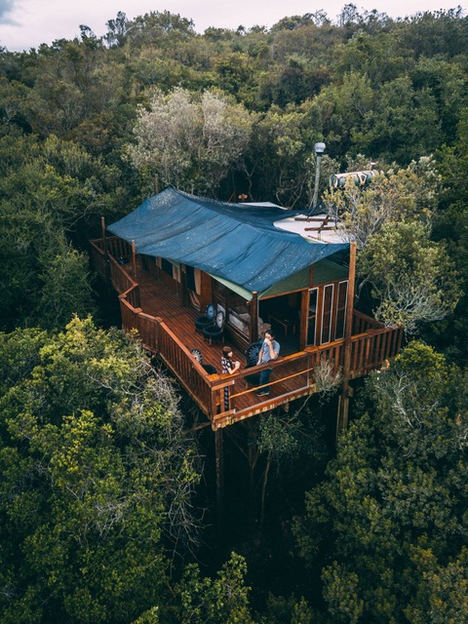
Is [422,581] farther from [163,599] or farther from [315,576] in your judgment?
[163,599]

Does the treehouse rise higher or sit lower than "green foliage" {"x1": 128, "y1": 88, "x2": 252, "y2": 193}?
lower

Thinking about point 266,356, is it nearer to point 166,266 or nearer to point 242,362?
point 242,362

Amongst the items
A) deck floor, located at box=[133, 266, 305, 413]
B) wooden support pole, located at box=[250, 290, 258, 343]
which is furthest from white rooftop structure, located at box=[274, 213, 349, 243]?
deck floor, located at box=[133, 266, 305, 413]

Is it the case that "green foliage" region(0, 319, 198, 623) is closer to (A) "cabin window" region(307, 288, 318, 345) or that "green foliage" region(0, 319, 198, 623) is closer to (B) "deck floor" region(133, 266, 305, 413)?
(B) "deck floor" region(133, 266, 305, 413)

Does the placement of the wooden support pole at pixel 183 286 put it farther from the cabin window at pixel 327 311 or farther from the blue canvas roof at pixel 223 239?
the cabin window at pixel 327 311

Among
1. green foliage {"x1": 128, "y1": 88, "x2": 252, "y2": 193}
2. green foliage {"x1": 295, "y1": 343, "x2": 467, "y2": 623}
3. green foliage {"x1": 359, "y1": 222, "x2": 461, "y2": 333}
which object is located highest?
green foliage {"x1": 128, "y1": 88, "x2": 252, "y2": 193}

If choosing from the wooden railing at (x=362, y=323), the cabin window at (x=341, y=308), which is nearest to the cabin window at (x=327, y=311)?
the cabin window at (x=341, y=308)
